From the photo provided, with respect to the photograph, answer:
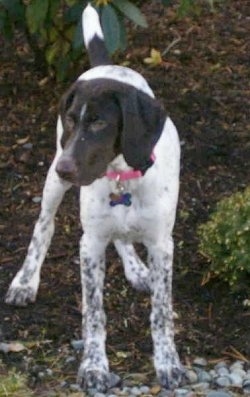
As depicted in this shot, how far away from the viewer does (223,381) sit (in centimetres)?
522

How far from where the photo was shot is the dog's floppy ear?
4.68 m

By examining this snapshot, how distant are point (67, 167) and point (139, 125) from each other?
1.05 feet

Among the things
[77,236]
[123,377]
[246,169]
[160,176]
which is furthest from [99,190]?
[246,169]

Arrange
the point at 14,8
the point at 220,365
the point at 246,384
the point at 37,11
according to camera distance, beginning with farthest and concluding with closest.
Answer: the point at 14,8, the point at 37,11, the point at 220,365, the point at 246,384

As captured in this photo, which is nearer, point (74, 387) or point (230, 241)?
point (74, 387)

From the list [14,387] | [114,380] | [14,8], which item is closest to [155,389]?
[114,380]

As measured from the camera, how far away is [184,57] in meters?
8.06

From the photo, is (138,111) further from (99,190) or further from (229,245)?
(229,245)

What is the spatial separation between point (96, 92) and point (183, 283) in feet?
5.13

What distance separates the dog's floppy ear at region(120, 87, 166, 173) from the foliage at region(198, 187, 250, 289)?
3.53ft

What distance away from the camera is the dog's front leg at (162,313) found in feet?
17.1

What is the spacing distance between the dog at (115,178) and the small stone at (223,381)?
0.15 meters

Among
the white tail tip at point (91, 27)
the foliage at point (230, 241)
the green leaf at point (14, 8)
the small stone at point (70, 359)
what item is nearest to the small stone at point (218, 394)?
the small stone at point (70, 359)

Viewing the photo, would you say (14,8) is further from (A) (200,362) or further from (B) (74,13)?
(A) (200,362)
